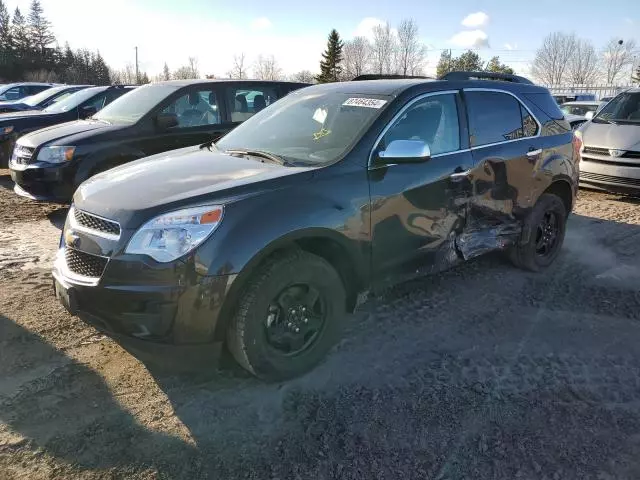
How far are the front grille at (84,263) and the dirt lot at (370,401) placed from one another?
0.70m

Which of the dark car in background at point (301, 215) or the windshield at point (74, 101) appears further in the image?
the windshield at point (74, 101)

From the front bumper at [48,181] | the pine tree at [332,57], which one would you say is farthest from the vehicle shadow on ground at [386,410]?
the pine tree at [332,57]

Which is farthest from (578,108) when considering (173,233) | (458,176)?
(173,233)

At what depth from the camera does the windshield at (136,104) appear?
695cm

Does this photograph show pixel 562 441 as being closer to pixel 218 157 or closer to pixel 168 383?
pixel 168 383

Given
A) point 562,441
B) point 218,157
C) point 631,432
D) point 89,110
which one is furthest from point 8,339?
point 89,110

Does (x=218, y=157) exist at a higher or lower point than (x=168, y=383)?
higher

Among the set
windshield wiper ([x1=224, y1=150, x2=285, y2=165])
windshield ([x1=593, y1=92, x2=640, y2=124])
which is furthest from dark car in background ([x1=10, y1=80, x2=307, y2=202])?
windshield ([x1=593, y1=92, x2=640, y2=124])

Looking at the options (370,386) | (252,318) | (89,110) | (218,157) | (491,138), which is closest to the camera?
(252,318)

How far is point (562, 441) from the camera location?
2.70 meters

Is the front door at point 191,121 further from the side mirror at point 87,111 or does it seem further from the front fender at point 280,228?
the front fender at point 280,228

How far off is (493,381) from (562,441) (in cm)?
59

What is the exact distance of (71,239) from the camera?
10.2 ft

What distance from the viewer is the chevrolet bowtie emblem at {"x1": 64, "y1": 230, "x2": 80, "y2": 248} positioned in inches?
120
